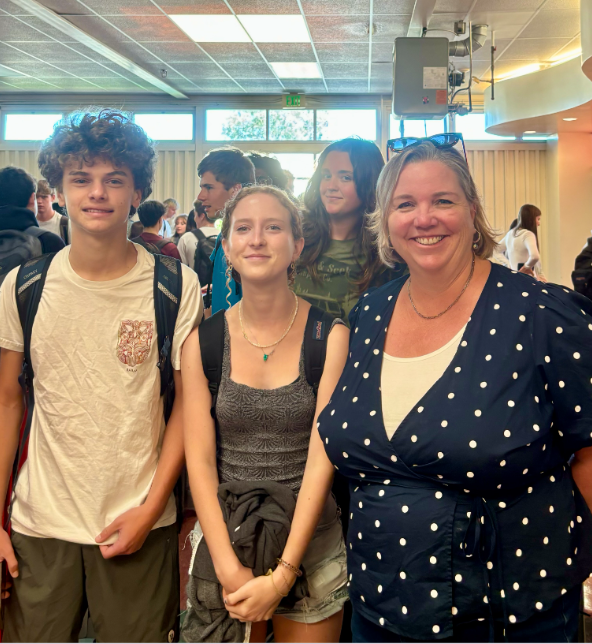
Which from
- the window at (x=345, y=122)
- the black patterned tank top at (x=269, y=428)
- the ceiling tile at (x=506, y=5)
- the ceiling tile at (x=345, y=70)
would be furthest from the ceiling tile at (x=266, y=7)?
the black patterned tank top at (x=269, y=428)

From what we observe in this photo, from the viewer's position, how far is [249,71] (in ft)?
29.5

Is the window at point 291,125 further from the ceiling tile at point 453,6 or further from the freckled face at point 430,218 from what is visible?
the freckled face at point 430,218

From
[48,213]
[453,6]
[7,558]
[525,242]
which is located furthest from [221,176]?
[525,242]

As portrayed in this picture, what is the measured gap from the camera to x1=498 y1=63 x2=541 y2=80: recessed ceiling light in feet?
28.9

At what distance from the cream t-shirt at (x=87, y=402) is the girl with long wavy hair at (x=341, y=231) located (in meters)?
0.69

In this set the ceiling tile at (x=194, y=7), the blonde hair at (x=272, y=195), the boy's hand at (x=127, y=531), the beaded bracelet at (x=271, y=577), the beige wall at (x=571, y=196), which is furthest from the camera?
the beige wall at (x=571, y=196)

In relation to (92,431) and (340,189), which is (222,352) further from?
(340,189)

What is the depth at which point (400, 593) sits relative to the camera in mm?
1277

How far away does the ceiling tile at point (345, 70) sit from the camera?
8656 millimetres

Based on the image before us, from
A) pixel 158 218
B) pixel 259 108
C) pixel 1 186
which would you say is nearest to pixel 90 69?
pixel 259 108

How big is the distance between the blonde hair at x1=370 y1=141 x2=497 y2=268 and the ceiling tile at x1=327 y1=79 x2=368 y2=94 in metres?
8.72

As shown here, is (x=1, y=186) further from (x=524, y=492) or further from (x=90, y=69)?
(x=90, y=69)

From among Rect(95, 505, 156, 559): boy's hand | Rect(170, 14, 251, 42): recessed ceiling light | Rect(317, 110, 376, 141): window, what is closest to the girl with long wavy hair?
Rect(95, 505, 156, 559): boy's hand

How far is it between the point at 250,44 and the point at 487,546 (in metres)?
7.54
